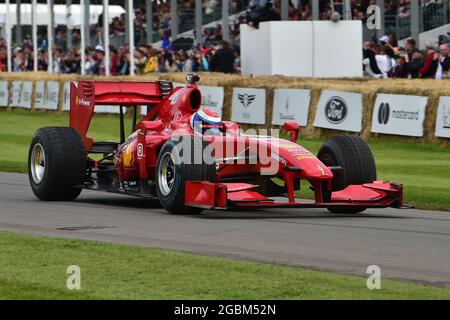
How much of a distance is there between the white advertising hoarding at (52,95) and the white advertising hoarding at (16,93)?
62.3 inches

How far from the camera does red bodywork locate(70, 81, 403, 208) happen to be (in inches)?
528

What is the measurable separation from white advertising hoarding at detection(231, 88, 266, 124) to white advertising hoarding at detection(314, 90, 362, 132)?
1.59m

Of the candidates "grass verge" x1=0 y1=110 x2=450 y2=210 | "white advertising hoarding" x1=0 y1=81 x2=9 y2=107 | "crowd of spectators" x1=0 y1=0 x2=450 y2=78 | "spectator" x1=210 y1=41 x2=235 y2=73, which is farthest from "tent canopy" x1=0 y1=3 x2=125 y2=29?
"spectator" x1=210 y1=41 x2=235 y2=73

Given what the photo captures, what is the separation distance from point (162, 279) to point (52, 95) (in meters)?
27.7

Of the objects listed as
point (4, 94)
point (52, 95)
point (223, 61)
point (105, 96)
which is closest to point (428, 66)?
point (223, 61)

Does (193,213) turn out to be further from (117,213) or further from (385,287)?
(385,287)

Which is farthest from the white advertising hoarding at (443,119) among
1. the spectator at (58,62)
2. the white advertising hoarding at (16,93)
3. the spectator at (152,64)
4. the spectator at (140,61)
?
the spectator at (58,62)

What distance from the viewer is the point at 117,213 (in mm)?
14336

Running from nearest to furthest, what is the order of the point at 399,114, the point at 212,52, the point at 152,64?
the point at 399,114, the point at 152,64, the point at 212,52

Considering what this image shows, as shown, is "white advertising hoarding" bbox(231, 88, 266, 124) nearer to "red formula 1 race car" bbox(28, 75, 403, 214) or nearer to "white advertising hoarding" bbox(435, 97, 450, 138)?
"white advertising hoarding" bbox(435, 97, 450, 138)

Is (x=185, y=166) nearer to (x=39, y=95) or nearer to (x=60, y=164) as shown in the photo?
(x=60, y=164)

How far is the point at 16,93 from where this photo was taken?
125 ft

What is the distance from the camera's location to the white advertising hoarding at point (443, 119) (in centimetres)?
2302

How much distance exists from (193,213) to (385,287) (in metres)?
5.44
